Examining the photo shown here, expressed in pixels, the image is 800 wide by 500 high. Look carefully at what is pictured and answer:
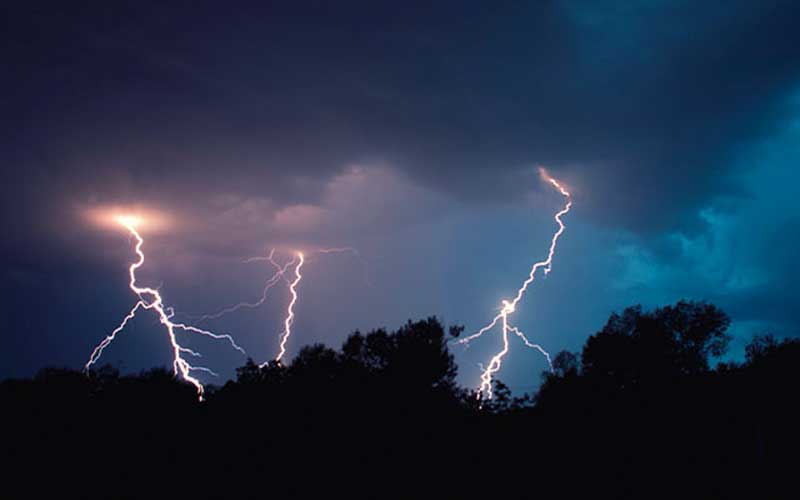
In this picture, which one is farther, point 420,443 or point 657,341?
point 657,341

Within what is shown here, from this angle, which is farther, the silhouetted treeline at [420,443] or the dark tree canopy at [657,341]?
the dark tree canopy at [657,341]

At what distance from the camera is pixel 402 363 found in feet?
101

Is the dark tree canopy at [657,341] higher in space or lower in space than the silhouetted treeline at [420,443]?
higher

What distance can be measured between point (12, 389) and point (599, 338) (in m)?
37.0

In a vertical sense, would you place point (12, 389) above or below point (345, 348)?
below

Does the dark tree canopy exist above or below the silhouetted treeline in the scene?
above

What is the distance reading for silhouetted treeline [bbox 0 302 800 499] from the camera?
8.61 meters

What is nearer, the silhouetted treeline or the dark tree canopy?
the silhouetted treeline

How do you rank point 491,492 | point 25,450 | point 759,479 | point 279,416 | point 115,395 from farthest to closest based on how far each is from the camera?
point 115,395 → point 25,450 → point 279,416 → point 491,492 → point 759,479

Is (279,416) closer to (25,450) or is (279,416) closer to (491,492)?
(491,492)

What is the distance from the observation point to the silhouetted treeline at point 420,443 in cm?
861

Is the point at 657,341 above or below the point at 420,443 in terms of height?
above

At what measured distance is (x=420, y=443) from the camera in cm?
974

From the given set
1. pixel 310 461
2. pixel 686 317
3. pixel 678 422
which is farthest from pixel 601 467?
pixel 686 317
